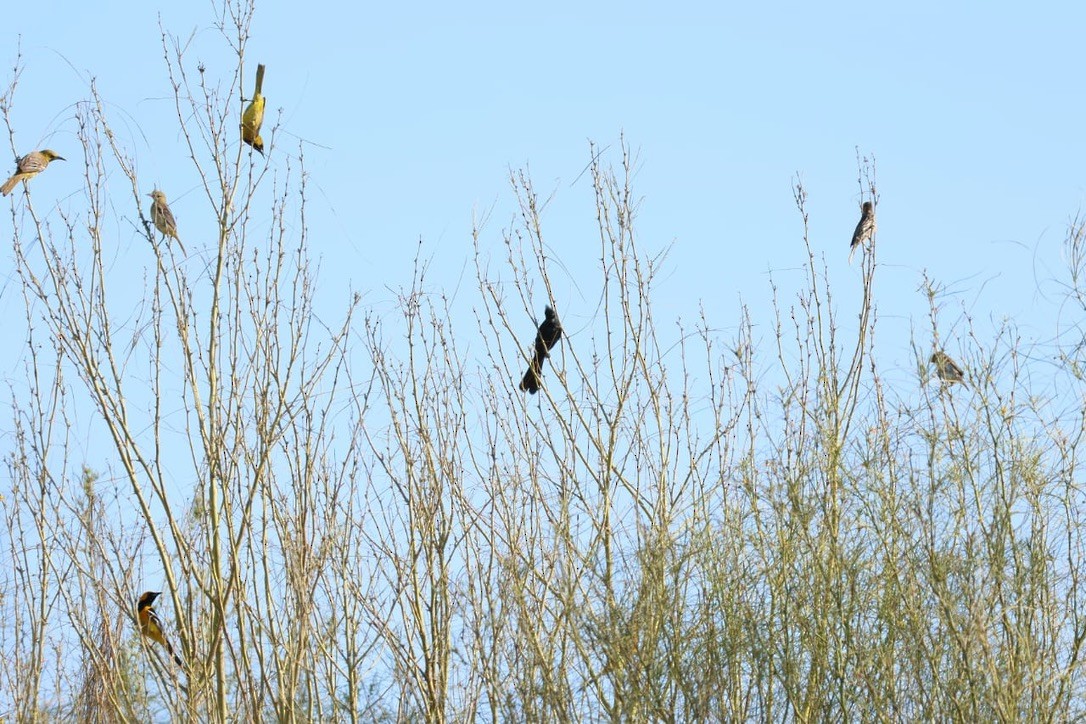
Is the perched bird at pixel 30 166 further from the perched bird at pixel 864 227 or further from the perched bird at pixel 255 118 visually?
the perched bird at pixel 864 227

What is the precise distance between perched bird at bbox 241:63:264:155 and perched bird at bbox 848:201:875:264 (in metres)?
3.15

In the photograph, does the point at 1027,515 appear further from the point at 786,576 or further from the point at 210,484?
the point at 210,484

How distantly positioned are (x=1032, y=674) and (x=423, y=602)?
2.82m

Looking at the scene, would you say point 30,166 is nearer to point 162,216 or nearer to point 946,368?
point 162,216

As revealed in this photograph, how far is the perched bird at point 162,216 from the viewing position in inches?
276

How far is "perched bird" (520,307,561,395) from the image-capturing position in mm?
8117

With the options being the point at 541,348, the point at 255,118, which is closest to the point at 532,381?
the point at 541,348

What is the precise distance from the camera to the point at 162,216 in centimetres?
717

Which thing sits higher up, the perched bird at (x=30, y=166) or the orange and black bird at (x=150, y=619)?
the perched bird at (x=30, y=166)

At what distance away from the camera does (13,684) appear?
8586 millimetres

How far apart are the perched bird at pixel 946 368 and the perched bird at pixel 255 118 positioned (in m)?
3.36

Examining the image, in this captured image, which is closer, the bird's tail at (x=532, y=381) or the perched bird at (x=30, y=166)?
the perched bird at (x=30, y=166)

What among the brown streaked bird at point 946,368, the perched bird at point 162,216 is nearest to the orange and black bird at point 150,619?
the perched bird at point 162,216

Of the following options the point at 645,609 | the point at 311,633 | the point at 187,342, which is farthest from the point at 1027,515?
the point at 187,342
